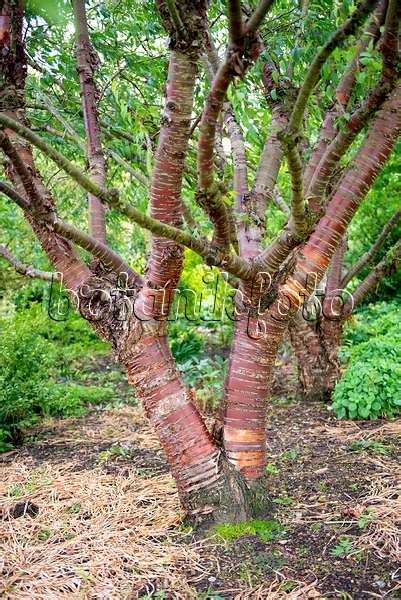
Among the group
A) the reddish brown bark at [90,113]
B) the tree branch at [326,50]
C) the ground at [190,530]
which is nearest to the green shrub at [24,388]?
the ground at [190,530]

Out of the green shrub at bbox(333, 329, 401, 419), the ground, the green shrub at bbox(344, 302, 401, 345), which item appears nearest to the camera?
the ground

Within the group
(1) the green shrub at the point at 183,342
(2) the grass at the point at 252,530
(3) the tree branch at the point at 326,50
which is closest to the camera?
(3) the tree branch at the point at 326,50

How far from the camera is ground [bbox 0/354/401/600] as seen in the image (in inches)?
75.7

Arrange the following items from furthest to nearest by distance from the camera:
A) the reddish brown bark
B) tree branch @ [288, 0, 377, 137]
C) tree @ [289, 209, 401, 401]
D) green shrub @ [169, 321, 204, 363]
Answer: green shrub @ [169, 321, 204, 363]
tree @ [289, 209, 401, 401]
the reddish brown bark
tree branch @ [288, 0, 377, 137]

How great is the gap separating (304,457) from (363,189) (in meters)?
1.65

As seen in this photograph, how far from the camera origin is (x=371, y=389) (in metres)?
3.78

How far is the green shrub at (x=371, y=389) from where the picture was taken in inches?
147

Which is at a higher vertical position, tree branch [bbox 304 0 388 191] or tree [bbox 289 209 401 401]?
tree branch [bbox 304 0 388 191]

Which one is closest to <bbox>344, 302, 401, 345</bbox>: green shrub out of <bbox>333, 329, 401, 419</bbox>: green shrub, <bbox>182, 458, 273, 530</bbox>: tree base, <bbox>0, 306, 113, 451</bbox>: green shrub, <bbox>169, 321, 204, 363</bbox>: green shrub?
<bbox>333, 329, 401, 419</bbox>: green shrub

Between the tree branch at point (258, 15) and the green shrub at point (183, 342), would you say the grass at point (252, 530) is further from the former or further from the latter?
the green shrub at point (183, 342)

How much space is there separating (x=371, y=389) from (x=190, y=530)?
6.64 feet

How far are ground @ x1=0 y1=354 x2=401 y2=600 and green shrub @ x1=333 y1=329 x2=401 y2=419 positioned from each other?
0.21 m

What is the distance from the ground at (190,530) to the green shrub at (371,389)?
0.21m

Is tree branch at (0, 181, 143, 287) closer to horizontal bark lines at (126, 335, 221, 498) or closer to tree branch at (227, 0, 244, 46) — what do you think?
horizontal bark lines at (126, 335, 221, 498)
